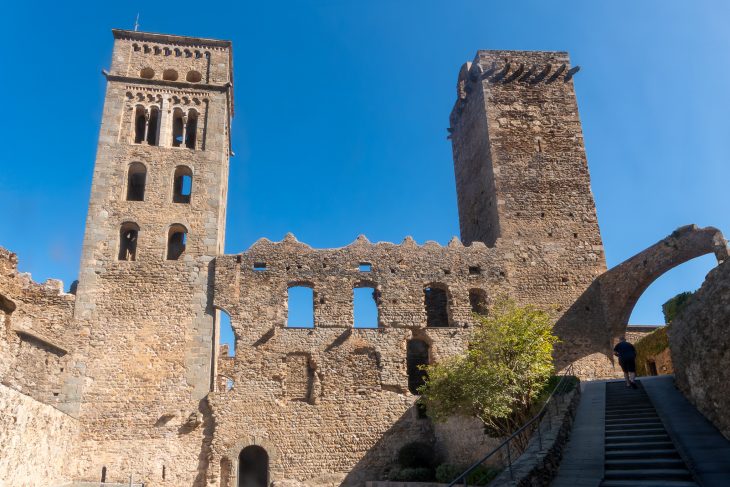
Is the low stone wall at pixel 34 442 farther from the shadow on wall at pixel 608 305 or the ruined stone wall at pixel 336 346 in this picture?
the shadow on wall at pixel 608 305

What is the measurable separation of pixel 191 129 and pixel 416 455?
15940mm

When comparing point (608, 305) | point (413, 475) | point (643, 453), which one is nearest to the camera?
point (643, 453)

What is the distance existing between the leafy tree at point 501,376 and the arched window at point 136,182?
1445 cm

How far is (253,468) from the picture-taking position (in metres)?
23.2

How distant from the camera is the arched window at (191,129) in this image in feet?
78.9

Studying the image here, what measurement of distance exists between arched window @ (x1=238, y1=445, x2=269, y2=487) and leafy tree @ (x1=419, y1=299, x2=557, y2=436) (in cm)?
961

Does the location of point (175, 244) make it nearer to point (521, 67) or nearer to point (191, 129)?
point (191, 129)

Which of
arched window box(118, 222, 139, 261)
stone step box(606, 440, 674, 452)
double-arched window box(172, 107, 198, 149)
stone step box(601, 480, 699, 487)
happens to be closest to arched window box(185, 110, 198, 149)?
double-arched window box(172, 107, 198, 149)

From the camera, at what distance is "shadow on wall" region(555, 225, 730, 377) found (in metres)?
20.2

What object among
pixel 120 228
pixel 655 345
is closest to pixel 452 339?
pixel 655 345

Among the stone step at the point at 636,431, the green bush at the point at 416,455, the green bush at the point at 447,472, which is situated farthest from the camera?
the green bush at the point at 416,455

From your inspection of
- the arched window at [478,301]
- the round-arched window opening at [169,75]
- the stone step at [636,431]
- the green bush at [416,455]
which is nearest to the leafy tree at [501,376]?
the green bush at [416,455]

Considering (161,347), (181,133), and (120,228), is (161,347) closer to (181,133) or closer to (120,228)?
(120,228)

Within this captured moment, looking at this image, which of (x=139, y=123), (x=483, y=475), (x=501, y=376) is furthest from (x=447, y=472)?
(x=139, y=123)
